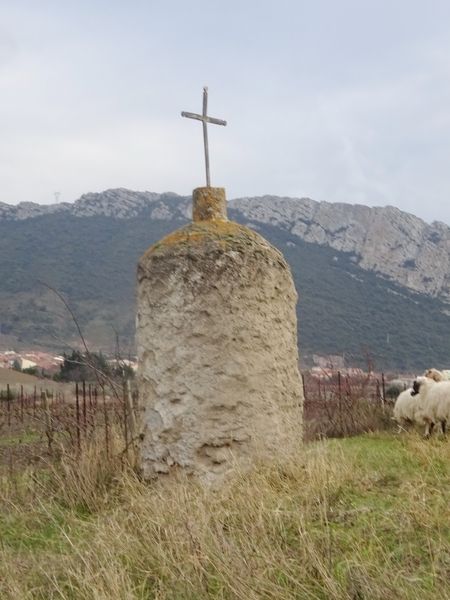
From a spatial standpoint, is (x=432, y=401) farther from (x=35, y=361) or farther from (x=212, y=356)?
(x=35, y=361)

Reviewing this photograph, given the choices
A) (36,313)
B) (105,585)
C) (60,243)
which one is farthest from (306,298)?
(105,585)

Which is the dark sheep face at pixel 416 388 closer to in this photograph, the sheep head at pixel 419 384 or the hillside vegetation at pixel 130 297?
the sheep head at pixel 419 384

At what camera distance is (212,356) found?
716cm

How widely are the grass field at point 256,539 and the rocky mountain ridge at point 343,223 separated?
67901 mm

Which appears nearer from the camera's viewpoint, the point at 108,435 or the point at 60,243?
the point at 108,435

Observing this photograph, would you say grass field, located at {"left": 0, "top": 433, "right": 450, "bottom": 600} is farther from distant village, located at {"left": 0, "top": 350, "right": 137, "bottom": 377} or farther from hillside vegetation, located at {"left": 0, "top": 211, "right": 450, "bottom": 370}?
hillside vegetation, located at {"left": 0, "top": 211, "right": 450, "bottom": 370}

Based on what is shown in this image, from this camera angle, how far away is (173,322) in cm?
729

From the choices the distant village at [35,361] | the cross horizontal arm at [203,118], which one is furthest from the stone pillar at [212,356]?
the distant village at [35,361]

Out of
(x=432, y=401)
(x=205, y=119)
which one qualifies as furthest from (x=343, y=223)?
(x=205, y=119)

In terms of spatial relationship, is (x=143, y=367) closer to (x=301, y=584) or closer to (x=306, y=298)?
(x=301, y=584)

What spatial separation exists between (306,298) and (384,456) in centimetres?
5954

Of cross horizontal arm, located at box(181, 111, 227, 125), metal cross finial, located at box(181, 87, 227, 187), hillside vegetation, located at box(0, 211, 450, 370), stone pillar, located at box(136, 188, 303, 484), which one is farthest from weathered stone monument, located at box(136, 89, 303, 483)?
hillside vegetation, located at box(0, 211, 450, 370)

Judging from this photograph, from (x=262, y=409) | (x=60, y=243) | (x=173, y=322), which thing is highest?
(x=60, y=243)

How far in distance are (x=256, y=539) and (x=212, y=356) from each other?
101 inches
